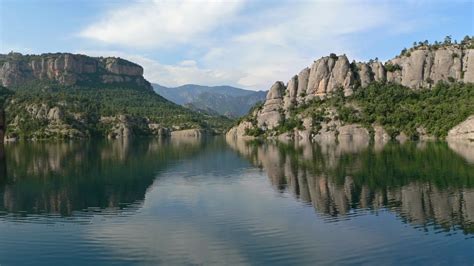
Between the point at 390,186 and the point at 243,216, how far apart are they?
24536mm

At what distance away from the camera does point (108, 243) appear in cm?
3622

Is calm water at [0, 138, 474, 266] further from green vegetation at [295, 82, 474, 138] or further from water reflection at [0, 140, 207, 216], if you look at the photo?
green vegetation at [295, 82, 474, 138]

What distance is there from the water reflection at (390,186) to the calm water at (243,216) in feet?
0.49

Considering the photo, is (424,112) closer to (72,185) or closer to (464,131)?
(464,131)

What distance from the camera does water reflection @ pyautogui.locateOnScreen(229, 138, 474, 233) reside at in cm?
4522

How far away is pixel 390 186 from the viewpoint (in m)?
62.0

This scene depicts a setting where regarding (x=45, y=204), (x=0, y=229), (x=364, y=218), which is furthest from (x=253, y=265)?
(x=45, y=204)

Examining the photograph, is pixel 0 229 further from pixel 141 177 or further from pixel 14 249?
pixel 141 177

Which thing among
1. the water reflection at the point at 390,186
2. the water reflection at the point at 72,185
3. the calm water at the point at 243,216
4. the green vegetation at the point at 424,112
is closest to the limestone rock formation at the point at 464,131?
the green vegetation at the point at 424,112

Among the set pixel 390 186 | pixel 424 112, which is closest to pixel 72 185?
pixel 390 186

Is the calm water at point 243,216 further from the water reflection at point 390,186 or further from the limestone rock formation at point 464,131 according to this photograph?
the limestone rock formation at point 464,131

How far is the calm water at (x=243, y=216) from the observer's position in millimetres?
33156

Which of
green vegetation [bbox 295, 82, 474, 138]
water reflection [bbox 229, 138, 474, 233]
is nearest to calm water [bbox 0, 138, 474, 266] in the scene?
water reflection [bbox 229, 138, 474, 233]

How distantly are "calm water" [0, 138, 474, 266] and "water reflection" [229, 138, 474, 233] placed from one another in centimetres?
15
